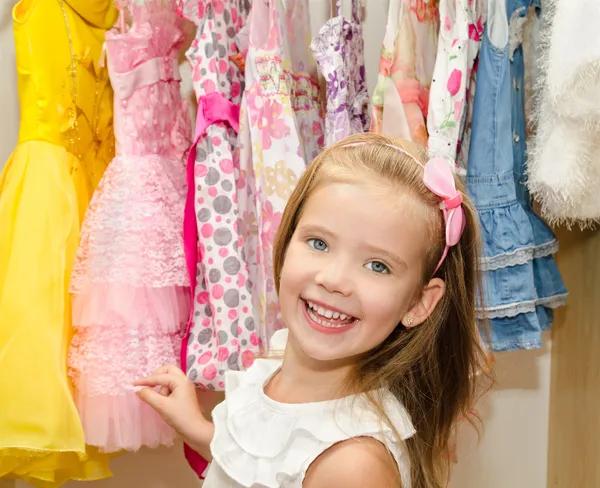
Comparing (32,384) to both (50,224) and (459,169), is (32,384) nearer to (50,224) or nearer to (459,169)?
(50,224)

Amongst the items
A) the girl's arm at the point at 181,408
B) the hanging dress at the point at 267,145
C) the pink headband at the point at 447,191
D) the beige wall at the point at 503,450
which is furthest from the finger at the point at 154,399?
the beige wall at the point at 503,450

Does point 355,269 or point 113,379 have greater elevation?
point 355,269

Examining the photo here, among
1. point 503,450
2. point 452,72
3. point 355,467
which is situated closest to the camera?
point 355,467

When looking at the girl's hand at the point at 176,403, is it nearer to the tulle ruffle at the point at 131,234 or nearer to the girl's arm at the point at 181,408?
the girl's arm at the point at 181,408

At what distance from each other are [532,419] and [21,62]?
1332mm

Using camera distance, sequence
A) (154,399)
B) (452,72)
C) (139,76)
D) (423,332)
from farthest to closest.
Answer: (139,76)
(452,72)
(154,399)
(423,332)

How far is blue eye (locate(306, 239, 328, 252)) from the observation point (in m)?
0.88

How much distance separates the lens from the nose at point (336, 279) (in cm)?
84

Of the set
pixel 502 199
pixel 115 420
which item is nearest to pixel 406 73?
pixel 502 199

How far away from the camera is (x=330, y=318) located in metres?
0.87

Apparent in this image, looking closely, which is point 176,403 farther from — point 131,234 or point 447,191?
point 447,191

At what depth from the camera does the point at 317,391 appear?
0.94 meters

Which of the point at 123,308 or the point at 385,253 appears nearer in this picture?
the point at 385,253

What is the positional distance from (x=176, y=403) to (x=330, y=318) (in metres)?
0.33
